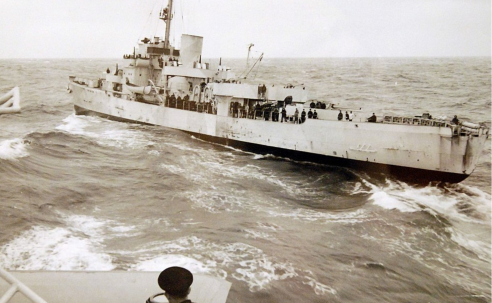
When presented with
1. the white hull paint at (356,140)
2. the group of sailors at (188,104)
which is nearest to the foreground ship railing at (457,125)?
the white hull paint at (356,140)

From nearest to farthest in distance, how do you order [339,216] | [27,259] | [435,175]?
1. [27,259]
2. [339,216]
3. [435,175]

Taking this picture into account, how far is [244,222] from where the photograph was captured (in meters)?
6.41

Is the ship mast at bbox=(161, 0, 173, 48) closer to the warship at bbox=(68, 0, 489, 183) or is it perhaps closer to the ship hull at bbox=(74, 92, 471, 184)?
the warship at bbox=(68, 0, 489, 183)

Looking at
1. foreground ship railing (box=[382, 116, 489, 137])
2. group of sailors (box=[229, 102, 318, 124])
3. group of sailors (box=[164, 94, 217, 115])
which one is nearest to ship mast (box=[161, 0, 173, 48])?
group of sailors (box=[164, 94, 217, 115])

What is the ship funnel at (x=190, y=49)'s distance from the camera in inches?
684

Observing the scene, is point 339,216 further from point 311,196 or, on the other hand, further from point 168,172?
point 168,172

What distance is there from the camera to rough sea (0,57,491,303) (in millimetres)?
4715

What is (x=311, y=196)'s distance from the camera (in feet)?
30.1

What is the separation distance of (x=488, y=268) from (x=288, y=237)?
3421mm

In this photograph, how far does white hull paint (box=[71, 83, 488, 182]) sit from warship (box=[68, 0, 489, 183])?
3 centimetres

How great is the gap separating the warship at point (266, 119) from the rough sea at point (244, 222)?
732 millimetres

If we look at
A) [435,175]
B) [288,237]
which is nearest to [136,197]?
[288,237]

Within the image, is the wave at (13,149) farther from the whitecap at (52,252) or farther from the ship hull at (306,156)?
the ship hull at (306,156)

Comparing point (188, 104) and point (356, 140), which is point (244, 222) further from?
point (188, 104)
